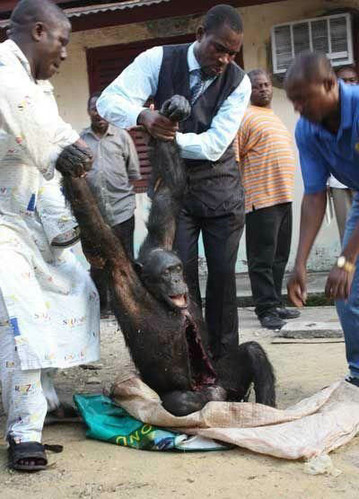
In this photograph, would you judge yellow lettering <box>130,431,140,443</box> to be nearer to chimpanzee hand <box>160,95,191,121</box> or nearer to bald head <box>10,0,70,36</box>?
chimpanzee hand <box>160,95,191,121</box>

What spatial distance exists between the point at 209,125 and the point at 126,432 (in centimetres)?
182

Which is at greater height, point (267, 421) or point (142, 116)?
point (142, 116)

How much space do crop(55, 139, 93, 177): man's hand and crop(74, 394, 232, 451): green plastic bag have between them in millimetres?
1322

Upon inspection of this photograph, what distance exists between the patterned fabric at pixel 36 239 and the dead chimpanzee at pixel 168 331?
0.78 feet

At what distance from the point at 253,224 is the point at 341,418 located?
337 cm

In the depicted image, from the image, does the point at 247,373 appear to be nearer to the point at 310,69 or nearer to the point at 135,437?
the point at 135,437

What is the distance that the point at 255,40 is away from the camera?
982 cm

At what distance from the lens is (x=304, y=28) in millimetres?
9664

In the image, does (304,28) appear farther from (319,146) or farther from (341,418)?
(341,418)

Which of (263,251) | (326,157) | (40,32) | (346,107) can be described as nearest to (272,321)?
(263,251)

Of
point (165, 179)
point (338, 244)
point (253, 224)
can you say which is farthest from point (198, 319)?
point (338, 244)

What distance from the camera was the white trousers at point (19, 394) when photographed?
12.0 feet

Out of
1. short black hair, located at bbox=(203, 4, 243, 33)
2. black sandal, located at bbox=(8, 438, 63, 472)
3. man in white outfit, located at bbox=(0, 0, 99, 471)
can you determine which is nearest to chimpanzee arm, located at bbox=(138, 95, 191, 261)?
man in white outfit, located at bbox=(0, 0, 99, 471)

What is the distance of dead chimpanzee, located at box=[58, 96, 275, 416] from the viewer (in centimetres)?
399
